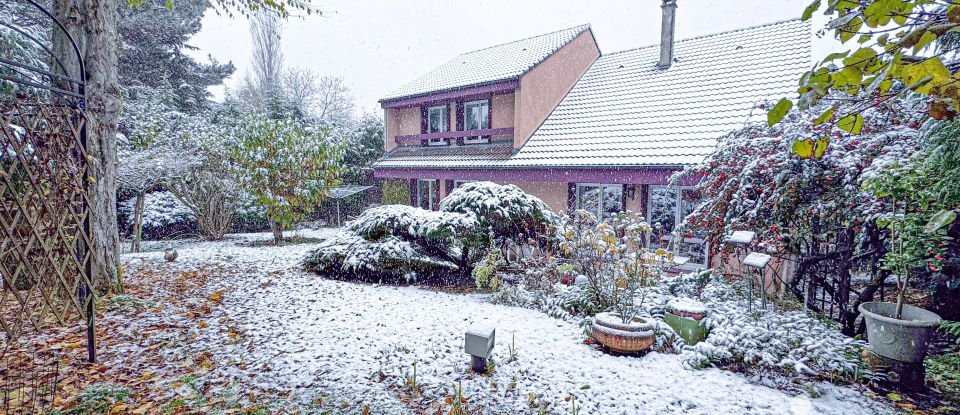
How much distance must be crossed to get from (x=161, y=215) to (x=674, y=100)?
1597cm

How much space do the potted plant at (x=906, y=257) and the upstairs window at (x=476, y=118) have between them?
388 inches

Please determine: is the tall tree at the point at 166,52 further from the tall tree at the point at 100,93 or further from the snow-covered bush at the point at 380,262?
the snow-covered bush at the point at 380,262

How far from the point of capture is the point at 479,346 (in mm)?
3805

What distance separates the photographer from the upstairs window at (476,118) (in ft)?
42.1

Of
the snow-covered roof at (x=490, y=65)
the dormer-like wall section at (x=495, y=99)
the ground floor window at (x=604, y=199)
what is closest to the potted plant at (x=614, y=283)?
the ground floor window at (x=604, y=199)

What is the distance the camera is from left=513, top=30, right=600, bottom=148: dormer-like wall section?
1157 cm

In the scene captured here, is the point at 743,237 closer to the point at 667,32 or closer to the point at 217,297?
the point at 217,297

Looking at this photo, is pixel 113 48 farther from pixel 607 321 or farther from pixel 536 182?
pixel 536 182

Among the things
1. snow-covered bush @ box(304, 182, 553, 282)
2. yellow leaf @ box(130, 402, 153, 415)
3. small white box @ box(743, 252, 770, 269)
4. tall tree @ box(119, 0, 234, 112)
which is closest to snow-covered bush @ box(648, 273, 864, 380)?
small white box @ box(743, 252, 770, 269)

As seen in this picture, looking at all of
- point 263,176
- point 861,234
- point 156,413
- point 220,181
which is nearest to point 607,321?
point 861,234

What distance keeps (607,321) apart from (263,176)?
33.4 ft

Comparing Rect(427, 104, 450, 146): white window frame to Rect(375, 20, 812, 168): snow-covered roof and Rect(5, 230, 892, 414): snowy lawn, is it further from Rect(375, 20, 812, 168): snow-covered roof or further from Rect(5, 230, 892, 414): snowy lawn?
Rect(5, 230, 892, 414): snowy lawn

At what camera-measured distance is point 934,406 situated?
340cm

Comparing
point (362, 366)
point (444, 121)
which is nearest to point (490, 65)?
point (444, 121)
